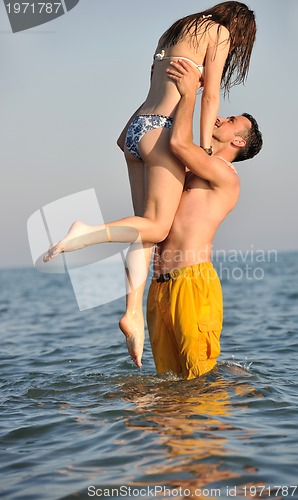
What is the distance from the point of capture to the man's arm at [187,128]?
16.0 feet

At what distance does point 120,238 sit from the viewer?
478 centimetres

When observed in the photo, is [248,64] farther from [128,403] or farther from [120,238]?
[128,403]

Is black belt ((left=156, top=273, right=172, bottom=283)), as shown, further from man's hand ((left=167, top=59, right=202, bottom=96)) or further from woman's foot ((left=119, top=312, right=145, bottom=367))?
man's hand ((left=167, top=59, right=202, bottom=96))

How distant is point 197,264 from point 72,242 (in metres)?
1.24

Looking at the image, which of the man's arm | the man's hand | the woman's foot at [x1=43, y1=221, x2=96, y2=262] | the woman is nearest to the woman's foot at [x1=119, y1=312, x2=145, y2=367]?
the woman

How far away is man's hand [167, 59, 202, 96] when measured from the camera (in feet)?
16.3

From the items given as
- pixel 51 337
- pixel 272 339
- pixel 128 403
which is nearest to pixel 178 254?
pixel 128 403

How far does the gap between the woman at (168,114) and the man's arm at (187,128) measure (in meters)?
0.08

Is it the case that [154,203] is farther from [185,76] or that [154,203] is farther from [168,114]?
[185,76]

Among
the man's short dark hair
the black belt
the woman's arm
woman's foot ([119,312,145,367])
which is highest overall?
the woman's arm

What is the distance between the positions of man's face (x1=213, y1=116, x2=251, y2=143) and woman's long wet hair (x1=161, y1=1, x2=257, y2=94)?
35cm

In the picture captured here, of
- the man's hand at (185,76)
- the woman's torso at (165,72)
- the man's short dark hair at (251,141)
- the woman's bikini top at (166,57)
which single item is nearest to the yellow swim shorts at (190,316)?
the man's short dark hair at (251,141)

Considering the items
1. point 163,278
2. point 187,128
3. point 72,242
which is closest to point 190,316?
point 163,278

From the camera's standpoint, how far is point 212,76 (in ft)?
16.6
